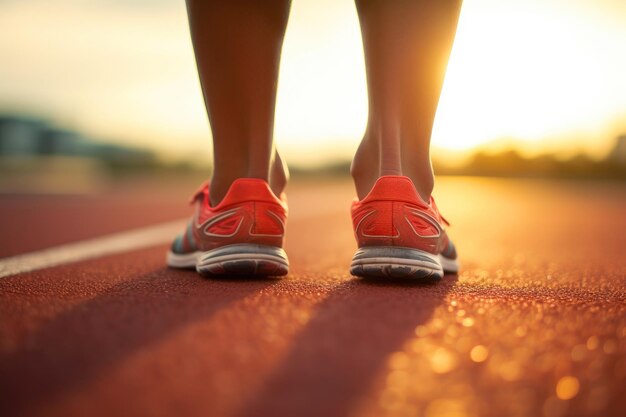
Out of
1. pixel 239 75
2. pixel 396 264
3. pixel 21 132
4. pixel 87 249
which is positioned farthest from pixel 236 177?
pixel 21 132

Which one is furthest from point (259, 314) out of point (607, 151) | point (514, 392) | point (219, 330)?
point (607, 151)

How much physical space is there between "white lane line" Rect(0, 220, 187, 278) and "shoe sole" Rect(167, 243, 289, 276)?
0.55 metres

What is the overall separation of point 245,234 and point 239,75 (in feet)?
1.44

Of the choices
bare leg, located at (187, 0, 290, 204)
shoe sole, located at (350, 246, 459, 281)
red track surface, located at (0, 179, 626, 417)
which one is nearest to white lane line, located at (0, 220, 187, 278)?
red track surface, located at (0, 179, 626, 417)

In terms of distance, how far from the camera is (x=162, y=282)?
159 centimetres

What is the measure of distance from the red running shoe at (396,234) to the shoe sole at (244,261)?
8.1 inches

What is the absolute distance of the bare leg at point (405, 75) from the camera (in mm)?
1646

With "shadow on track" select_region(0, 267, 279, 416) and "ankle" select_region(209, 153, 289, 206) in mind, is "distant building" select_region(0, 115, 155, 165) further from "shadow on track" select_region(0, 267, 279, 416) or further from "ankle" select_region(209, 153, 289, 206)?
"shadow on track" select_region(0, 267, 279, 416)

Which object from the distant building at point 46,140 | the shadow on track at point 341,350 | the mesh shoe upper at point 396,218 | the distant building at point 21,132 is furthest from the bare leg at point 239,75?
the distant building at point 21,132

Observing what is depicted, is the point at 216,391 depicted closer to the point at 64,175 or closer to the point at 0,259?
the point at 0,259

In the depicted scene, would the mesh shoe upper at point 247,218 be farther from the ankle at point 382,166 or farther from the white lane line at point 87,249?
the white lane line at point 87,249

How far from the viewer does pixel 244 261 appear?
1606 mm

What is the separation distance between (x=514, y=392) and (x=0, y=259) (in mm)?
1757

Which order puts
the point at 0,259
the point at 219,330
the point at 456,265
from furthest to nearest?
the point at 0,259 → the point at 456,265 → the point at 219,330
